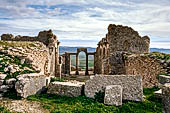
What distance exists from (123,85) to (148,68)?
19.0 feet

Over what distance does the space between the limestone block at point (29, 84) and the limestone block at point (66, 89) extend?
474 mm

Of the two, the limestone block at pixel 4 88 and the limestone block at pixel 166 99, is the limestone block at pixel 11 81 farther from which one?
the limestone block at pixel 166 99

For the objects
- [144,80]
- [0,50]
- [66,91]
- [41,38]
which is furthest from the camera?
[41,38]

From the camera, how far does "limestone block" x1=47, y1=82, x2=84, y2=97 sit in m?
7.59

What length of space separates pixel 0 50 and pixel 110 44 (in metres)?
12.8

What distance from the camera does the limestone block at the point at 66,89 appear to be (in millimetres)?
7586

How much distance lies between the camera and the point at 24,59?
9.77 metres

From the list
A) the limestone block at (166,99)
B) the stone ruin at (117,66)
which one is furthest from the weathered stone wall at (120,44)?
the limestone block at (166,99)

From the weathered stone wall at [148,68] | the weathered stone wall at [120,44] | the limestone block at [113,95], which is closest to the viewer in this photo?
the limestone block at [113,95]

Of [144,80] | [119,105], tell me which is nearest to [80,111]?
[119,105]

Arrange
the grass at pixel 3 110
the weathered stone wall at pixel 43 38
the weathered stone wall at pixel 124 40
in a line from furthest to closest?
the weathered stone wall at pixel 43 38
the weathered stone wall at pixel 124 40
the grass at pixel 3 110

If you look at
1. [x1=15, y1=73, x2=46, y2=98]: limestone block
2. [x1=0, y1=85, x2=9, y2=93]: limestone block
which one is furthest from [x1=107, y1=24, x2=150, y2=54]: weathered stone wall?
[x1=0, y1=85, x2=9, y2=93]: limestone block

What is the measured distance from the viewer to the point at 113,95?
21.9ft

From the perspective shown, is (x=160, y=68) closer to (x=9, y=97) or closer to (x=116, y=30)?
(x=9, y=97)
